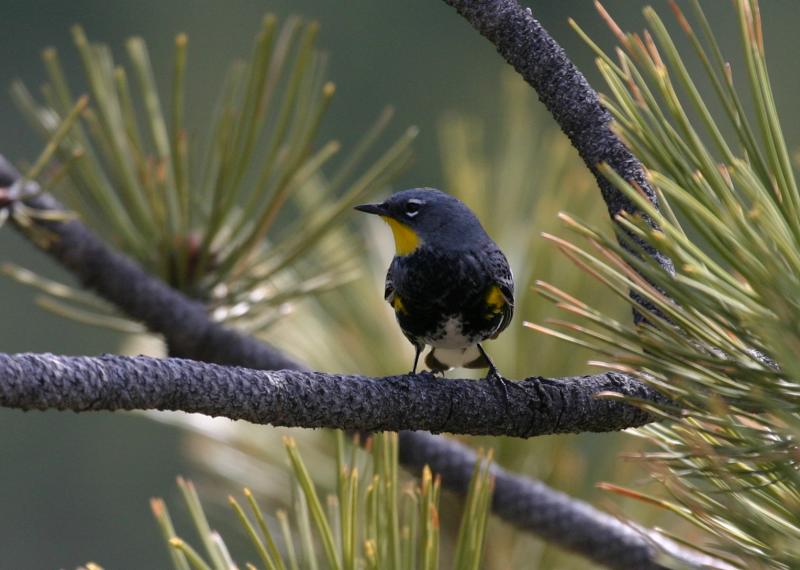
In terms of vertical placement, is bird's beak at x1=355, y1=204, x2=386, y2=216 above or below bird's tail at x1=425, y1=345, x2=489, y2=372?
above

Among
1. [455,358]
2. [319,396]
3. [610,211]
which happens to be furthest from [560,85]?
[455,358]

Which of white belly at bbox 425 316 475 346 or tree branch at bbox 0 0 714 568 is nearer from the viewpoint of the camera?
tree branch at bbox 0 0 714 568

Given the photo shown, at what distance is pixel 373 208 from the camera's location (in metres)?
1.02

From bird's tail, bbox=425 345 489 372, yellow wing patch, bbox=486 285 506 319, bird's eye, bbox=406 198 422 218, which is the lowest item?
bird's tail, bbox=425 345 489 372

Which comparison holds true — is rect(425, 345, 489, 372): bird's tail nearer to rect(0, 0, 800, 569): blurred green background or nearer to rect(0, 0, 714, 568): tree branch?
rect(0, 0, 714, 568): tree branch

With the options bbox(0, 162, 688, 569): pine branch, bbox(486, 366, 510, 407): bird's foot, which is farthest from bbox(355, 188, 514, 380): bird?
bbox(486, 366, 510, 407): bird's foot

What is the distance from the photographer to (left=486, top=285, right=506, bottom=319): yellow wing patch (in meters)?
0.96

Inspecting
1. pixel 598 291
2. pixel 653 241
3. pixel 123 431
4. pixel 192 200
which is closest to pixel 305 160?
pixel 192 200

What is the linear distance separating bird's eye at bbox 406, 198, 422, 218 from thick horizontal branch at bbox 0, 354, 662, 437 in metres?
0.41

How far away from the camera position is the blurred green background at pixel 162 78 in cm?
323

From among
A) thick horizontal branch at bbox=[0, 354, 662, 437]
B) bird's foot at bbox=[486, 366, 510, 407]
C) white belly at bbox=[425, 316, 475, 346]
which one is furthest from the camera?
white belly at bbox=[425, 316, 475, 346]

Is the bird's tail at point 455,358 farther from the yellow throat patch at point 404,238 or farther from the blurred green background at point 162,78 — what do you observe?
the blurred green background at point 162,78

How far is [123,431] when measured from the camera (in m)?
3.51

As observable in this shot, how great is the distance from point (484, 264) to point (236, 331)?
0.24m
